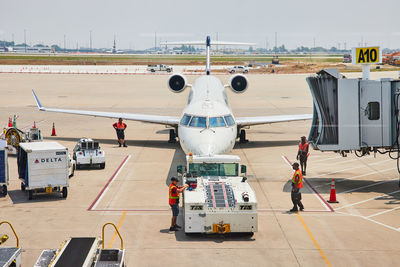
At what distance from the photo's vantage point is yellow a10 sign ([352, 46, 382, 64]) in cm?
2147

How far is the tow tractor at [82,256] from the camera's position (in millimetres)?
11141

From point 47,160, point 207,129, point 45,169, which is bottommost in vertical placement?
point 45,169

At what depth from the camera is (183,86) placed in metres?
32.9

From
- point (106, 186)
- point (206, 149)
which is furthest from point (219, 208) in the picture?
point (106, 186)

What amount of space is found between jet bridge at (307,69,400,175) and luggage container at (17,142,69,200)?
31.8 feet

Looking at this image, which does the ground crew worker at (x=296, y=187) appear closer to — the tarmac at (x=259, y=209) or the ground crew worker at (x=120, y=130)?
the tarmac at (x=259, y=209)

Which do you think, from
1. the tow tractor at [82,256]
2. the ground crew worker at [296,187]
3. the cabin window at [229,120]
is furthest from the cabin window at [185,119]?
the tow tractor at [82,256]

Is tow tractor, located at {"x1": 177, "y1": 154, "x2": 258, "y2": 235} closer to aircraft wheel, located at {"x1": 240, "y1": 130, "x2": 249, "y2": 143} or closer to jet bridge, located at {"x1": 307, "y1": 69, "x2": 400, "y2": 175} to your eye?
jet bridge, located at {"x1": 307, "y1": 69, "x2": 400, "y2": 175}

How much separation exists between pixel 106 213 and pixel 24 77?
234 feet

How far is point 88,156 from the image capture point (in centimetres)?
2441

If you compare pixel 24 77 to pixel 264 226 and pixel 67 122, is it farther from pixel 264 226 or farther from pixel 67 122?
Result: pixel 264 226

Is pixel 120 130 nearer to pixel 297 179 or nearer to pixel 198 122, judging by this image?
pixel 198 122

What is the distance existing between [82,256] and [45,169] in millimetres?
8594

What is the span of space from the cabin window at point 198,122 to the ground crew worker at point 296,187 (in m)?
6.45
